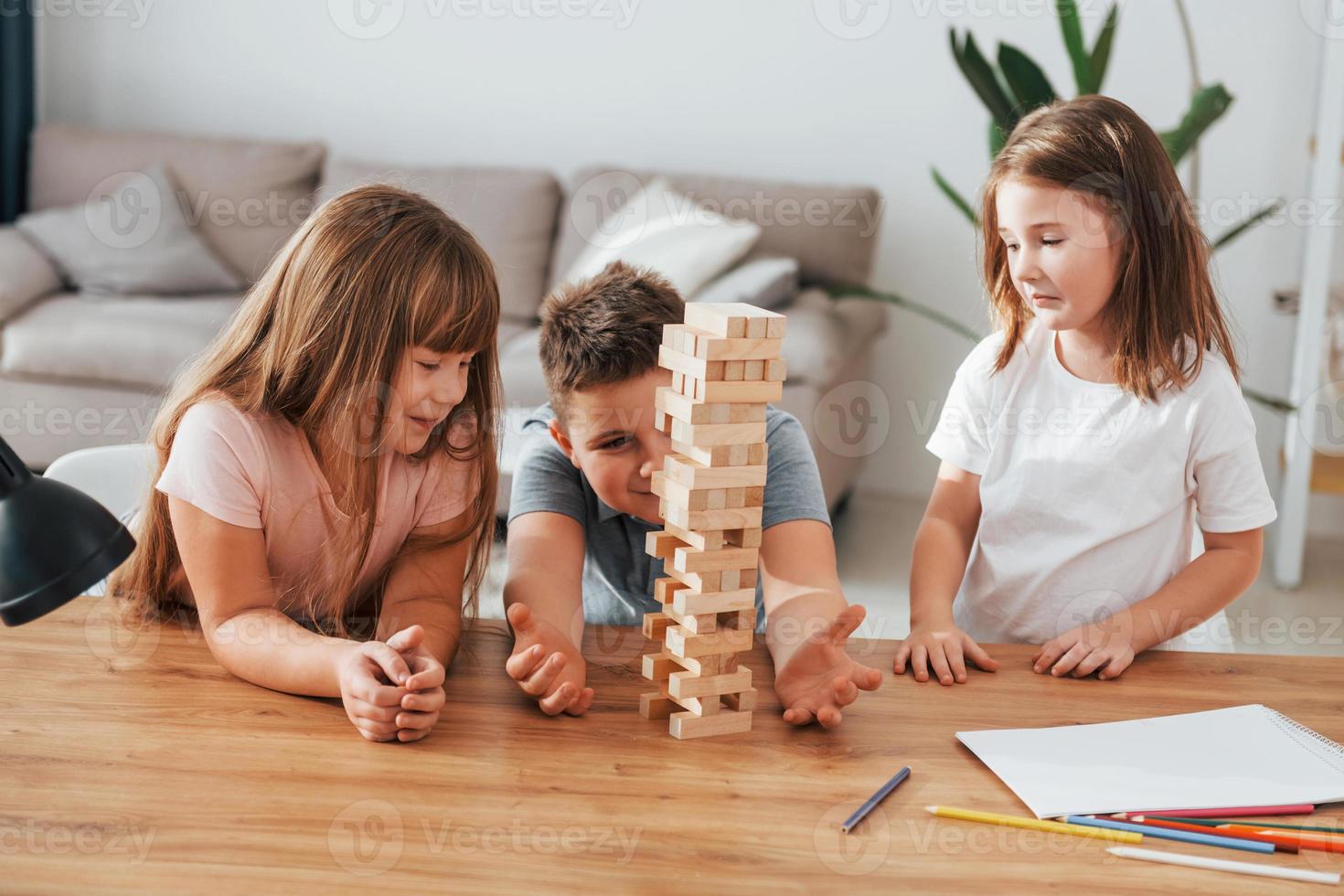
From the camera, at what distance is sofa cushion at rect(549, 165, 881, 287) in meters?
3.56

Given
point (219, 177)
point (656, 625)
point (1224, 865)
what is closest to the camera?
point (1224, 865)

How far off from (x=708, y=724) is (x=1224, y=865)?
0.40m

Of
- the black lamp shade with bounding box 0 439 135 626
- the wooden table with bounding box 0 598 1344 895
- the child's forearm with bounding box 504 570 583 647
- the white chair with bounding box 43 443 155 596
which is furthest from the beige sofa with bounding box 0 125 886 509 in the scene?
the black lamp shade with bounding box 0 439 135 626

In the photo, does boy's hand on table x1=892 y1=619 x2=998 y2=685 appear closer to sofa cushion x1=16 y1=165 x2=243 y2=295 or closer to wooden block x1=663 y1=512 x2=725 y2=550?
wooden block x1=663 y1=512 x2=725 y2=550

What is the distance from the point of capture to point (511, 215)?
3672mm

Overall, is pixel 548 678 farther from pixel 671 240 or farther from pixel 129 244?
pixel 129 244

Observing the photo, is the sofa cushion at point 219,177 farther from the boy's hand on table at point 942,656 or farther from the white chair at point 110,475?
the boy's hand on table at point 942,656

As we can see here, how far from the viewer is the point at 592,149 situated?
13.3 ft

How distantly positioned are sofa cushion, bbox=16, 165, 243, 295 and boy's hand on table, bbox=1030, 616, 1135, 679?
3179 millimetres

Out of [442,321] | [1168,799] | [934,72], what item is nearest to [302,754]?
[442,321]

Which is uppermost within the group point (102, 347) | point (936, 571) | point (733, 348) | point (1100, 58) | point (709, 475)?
point (1100, 58)

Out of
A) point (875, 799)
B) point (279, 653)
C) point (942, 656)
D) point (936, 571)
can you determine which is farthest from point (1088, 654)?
point (279, 653)

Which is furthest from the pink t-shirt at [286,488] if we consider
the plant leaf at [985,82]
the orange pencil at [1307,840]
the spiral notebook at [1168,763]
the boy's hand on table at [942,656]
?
the plant leaf at [985,82]

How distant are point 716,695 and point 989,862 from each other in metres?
0.27
